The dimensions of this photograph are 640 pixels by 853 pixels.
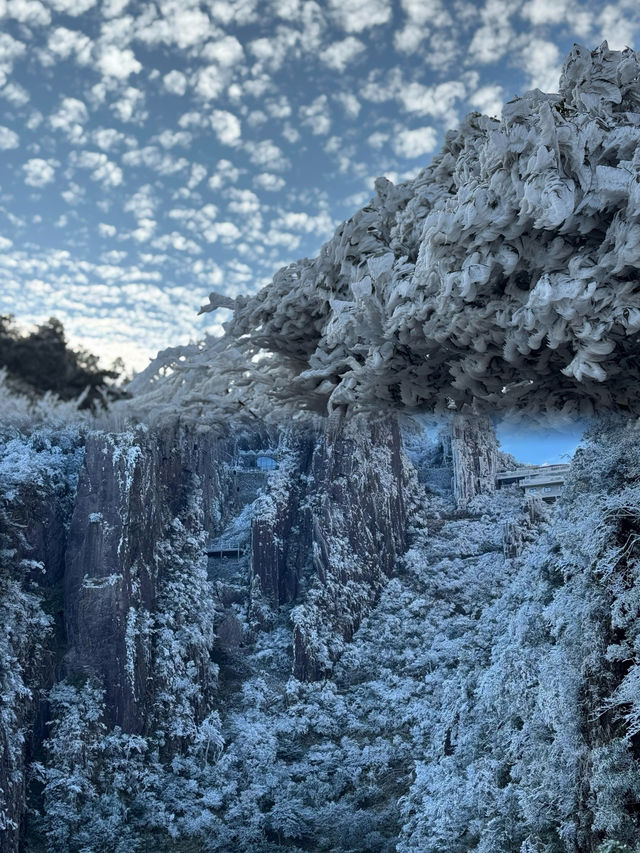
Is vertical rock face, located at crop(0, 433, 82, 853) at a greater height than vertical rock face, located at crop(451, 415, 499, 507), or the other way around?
vertical rock face, located at crop(451, 415, 499, 507)

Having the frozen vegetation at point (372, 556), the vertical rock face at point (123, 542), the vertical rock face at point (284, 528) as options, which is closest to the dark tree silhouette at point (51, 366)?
the frozen vegetation at point (372, 556)

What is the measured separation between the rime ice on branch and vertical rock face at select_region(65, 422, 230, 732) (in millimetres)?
1864

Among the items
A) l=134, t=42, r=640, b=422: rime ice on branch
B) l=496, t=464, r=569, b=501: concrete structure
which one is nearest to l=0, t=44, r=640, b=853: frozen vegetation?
l=134, t=42, r=640, b=422: rime ice on branch

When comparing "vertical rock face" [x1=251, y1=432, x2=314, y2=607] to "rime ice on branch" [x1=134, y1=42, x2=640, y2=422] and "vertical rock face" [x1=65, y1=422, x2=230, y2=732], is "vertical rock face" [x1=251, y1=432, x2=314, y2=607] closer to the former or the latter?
"vertical rock face" [x1=65, y1=422, x2=230, y2=732]

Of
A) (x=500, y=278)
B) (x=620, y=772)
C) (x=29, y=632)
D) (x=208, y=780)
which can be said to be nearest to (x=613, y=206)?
(x=500, y=278)

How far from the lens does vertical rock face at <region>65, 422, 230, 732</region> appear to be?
24.1 feet

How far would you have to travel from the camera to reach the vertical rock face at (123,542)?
7359mm

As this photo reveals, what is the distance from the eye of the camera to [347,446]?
764 cm

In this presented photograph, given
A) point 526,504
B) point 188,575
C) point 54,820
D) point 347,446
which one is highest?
point 347,446

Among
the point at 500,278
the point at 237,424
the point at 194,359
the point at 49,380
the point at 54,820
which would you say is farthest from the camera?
the point at 237,424

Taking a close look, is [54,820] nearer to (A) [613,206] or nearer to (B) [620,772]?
(B) [620,772]

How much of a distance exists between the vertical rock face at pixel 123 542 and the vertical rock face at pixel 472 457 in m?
2.55

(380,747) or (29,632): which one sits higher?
(29,632)

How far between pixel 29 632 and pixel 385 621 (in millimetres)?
3635
